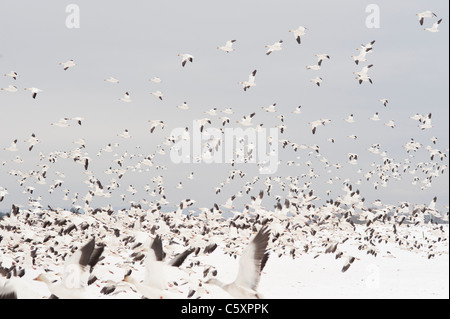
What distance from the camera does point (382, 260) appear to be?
43969 millimetres

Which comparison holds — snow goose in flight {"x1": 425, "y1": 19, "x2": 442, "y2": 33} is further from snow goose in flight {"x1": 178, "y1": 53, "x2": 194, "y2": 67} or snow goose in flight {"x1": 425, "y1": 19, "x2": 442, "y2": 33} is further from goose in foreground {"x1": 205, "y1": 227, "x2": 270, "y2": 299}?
goose in foreground {"x1": 205, "y1": 227, "x2": 270, "y2": 299}

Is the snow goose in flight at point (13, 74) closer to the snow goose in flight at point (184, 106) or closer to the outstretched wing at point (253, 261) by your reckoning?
the snow goose in flight at point (184, 106)

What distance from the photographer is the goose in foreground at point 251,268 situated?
1120 centimetres

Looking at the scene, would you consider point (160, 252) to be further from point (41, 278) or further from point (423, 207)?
point (423, 207)

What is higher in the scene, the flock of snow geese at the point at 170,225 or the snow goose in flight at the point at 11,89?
the snow goose in flight at the point at 11,89

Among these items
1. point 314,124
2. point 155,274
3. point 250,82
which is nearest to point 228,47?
point 250,82

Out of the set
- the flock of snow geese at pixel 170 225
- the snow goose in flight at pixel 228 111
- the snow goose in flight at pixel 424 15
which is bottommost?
the flock of snow geese at pixel 170 225

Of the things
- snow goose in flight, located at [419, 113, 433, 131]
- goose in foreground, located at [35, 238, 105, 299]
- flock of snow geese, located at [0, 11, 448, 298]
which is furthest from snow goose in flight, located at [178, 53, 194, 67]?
goose in foreground, located at [35, 238, 105, 299]

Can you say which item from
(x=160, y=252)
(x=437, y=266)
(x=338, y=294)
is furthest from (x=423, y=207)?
(x=160, y=252)

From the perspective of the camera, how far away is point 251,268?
37.2ft

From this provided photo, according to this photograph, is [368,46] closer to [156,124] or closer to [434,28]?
[434,28]

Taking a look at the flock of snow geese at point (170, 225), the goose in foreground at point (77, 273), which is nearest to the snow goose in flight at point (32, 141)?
the flock of snow geese at point (170, 225)

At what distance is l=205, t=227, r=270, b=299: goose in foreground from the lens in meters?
11.2
